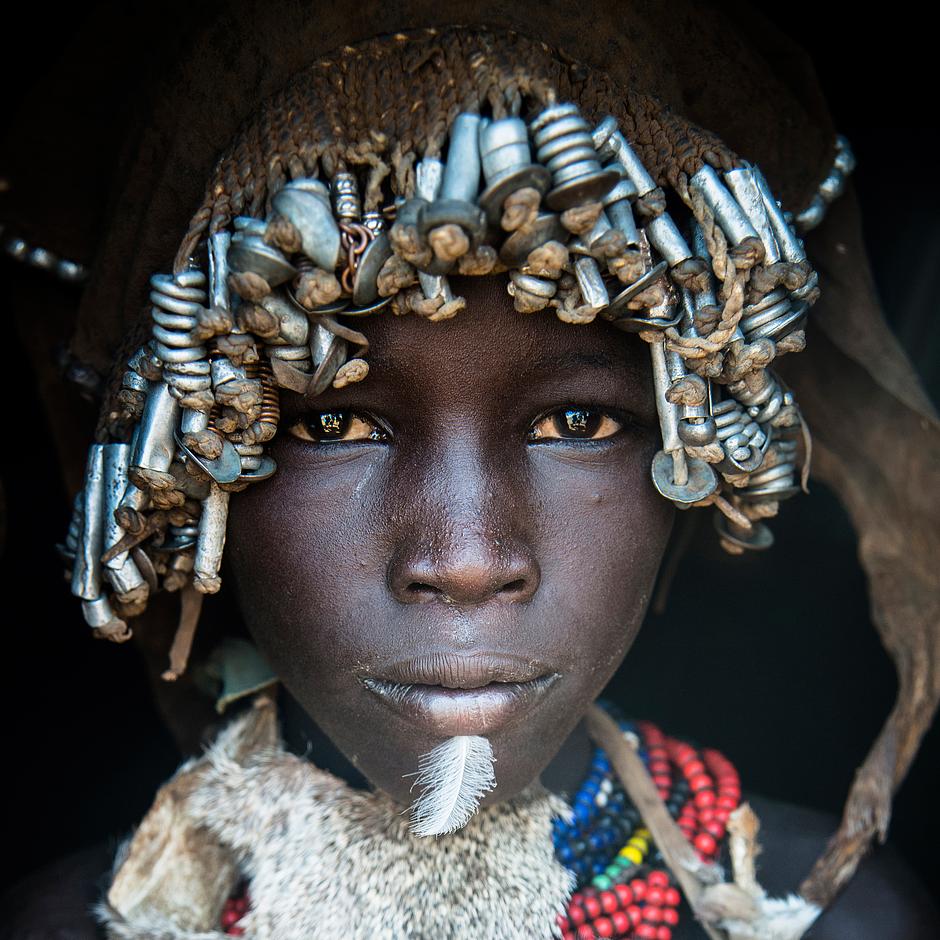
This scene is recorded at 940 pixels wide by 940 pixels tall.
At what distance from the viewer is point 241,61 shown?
4.76 ft

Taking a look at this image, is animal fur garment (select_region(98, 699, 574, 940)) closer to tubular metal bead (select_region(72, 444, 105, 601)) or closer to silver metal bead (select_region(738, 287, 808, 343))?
tubular metal bead (select_region(72, 444, 105, 601))

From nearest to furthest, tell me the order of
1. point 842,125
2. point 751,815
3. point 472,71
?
1. point 472,71
2. point 751,815
3. point 842,125

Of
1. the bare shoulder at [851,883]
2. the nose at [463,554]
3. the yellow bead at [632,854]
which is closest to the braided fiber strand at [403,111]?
the nose at [463,554]

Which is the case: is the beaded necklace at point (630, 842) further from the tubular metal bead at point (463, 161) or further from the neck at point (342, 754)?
the tubular metal bead at point (463, 161)

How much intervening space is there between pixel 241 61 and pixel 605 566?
0.81 metres

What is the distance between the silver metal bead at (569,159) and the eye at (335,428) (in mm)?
364

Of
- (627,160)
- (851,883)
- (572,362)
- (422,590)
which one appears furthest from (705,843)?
(627,160)

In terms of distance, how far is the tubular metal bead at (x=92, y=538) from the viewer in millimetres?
1466

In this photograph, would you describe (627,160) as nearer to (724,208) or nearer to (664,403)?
(724,208)

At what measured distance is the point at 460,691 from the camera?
1352 millimetres

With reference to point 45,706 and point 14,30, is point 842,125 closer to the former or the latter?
point 14,30

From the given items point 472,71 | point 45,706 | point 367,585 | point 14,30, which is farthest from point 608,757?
point 14,30

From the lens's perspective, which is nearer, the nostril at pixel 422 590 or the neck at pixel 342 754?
the nostril at pixel 422 590

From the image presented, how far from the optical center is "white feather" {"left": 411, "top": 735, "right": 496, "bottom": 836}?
4.34 ft
